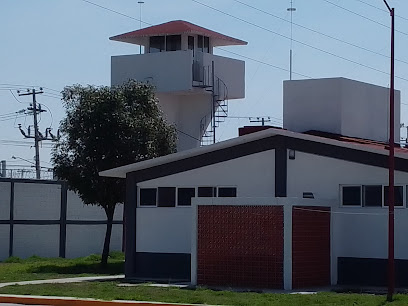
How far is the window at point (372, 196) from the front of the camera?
28.0 metres

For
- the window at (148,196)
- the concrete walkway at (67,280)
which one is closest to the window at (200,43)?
the window at (148,196)

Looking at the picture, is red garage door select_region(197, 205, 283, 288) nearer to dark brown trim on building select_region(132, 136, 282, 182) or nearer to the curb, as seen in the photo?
dark brown trim on building select_region(132, 136, 282, 182)

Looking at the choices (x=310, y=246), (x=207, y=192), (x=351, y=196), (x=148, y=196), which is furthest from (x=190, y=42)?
(x=310, y=246)

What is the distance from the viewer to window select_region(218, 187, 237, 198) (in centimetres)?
3042

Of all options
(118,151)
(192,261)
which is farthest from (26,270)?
(192,261)

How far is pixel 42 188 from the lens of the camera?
45.2m

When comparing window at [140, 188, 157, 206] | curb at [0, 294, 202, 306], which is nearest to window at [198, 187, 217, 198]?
window at [140, 188, 157, 206]

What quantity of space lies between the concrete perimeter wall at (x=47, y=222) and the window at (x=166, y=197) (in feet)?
45.1

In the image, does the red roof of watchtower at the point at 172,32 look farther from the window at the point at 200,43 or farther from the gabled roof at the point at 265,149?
the gabled roof at the point at 265,149

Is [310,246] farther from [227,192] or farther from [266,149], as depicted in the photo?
[227,192]

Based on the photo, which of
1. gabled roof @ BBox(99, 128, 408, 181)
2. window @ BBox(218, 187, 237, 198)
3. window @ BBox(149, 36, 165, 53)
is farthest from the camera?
window @ BBox(149, 36, 165, 53)

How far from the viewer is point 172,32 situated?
Answer: 46312mm

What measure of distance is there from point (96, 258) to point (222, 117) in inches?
401

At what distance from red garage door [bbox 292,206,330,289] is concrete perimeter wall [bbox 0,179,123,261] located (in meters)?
19.9
